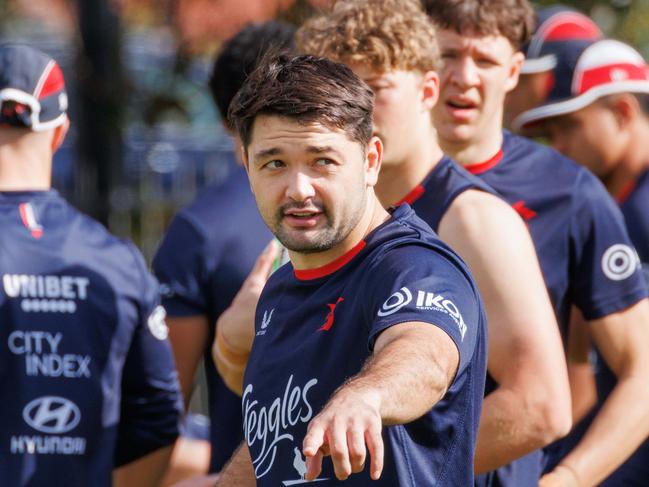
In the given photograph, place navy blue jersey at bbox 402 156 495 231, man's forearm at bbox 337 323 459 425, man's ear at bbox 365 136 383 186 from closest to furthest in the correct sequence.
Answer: man's forearm at bbox 337 323 459 425, man's ear at bbox 365 136 383 186, navy blue jersey at bbox 402 156 495 231

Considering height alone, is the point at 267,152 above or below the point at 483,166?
above

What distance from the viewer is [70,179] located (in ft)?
35.0

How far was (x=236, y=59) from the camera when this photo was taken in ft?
15.7

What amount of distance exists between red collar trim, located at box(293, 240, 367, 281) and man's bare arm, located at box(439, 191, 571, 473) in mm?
544

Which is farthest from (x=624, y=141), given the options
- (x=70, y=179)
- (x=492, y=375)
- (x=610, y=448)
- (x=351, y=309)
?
(x=70, y=179)

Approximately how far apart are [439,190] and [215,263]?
116 cm

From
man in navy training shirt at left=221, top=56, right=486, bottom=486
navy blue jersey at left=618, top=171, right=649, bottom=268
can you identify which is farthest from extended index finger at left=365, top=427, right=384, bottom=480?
navy blue jersey at left=618, top=171, right=649, bottom=268

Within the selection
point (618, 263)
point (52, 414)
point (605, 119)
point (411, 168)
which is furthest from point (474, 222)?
point (605, 119)

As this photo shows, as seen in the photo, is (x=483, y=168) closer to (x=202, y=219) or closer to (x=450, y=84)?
(x=450, y=84)

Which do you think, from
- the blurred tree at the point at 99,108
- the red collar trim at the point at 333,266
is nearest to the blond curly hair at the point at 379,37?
the red collar trim at the point at 333,266

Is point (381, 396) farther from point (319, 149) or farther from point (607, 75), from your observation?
point (607, 75)

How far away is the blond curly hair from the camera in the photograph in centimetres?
364

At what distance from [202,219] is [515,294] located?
4.83 feet

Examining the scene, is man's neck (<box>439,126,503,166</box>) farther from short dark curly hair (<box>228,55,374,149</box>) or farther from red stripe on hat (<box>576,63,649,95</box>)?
short dark curly hair (<box>228,55,374,149</box>)
